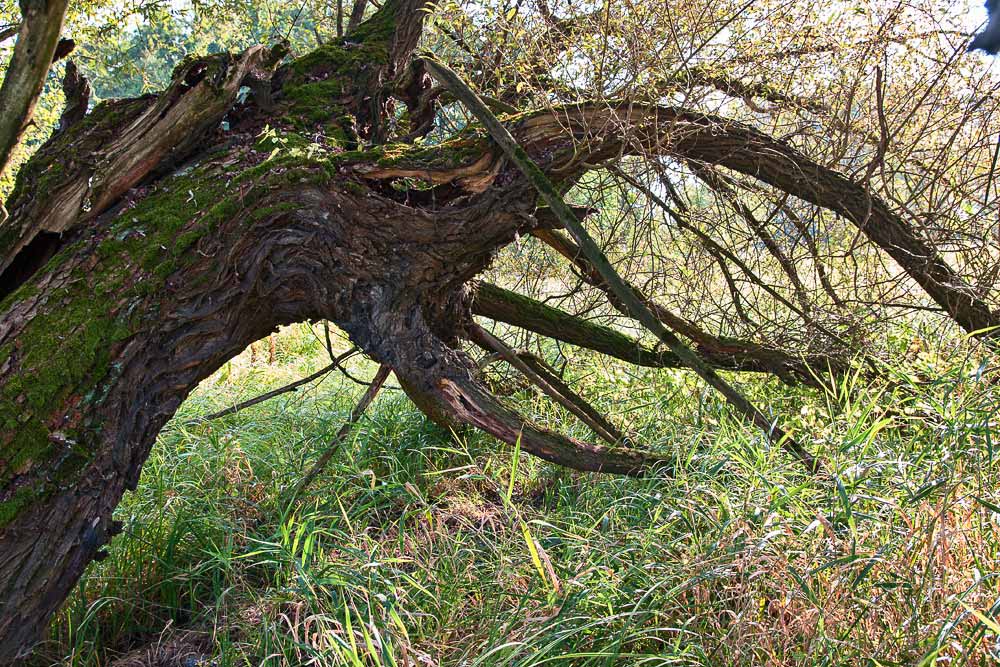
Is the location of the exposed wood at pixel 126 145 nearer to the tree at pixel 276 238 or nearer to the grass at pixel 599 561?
the tree at pixel 276 238

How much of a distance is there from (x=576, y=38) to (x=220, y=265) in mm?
1765

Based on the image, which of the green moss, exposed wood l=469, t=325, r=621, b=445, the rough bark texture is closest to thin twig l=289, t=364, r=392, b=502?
exposed wood l=469, t=325, r=621, b=445

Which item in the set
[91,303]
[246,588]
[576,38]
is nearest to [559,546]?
[246,588]

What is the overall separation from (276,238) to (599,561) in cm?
165

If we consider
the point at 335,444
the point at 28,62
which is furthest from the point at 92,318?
the point at 335,444

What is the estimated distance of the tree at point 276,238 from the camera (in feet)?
8.05

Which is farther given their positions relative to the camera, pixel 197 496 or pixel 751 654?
pixel 197 496

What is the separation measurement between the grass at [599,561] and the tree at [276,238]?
0.41 metres

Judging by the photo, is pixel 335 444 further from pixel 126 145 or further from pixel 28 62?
pixel 28 62

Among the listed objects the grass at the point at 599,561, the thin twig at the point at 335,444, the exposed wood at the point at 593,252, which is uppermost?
the exposed wood at the point at 593,252

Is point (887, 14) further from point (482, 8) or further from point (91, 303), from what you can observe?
point (91, 303)

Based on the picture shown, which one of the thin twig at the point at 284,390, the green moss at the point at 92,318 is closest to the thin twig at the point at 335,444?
the thin twig at the point at 284,390

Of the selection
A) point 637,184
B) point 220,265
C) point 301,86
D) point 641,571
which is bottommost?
point 641,571

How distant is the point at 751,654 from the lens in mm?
1924
